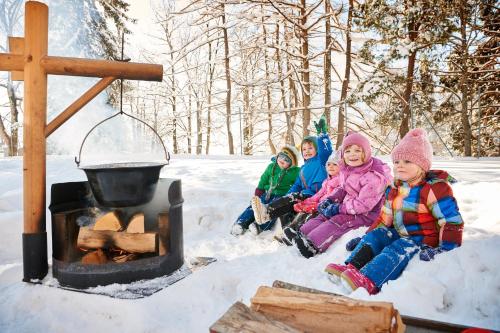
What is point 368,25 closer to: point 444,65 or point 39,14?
point 444,65

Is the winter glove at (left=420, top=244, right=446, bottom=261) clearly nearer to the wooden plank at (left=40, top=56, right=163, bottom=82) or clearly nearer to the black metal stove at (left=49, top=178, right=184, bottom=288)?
the black metal stove at (left=49, top=178, right=184, bottom=288)

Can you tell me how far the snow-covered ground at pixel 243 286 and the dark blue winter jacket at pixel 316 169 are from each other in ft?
3.22

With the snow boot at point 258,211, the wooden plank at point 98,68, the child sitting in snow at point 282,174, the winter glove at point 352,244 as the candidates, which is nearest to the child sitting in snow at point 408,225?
the winter glove at point 352,244

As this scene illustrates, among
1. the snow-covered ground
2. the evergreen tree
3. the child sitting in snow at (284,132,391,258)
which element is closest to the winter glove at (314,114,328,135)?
the child sitting in snow at (284,132,391,258)

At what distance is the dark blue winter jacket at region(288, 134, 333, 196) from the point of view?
4.69 m

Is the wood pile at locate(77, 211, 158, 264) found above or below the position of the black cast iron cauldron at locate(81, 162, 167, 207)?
below

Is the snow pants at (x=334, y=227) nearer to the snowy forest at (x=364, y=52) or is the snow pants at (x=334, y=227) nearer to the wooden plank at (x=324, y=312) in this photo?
the wooden plank at (x=324, y=312)

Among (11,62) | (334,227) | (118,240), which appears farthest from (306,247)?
(11,62)

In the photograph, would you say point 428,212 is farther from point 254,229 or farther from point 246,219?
point 246,219

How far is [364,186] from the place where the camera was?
11.9 ft

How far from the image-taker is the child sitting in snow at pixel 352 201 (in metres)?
3.59

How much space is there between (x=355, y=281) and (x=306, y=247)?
101cm

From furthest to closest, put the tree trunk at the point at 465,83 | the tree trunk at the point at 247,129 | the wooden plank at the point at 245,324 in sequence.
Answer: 1. the tree trunk at the point at 247,129
2. the tree trunk at the point at 465,83
3. the wooden plank at the point at 245,324

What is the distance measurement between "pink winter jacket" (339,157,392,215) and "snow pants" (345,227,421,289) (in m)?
0.65
